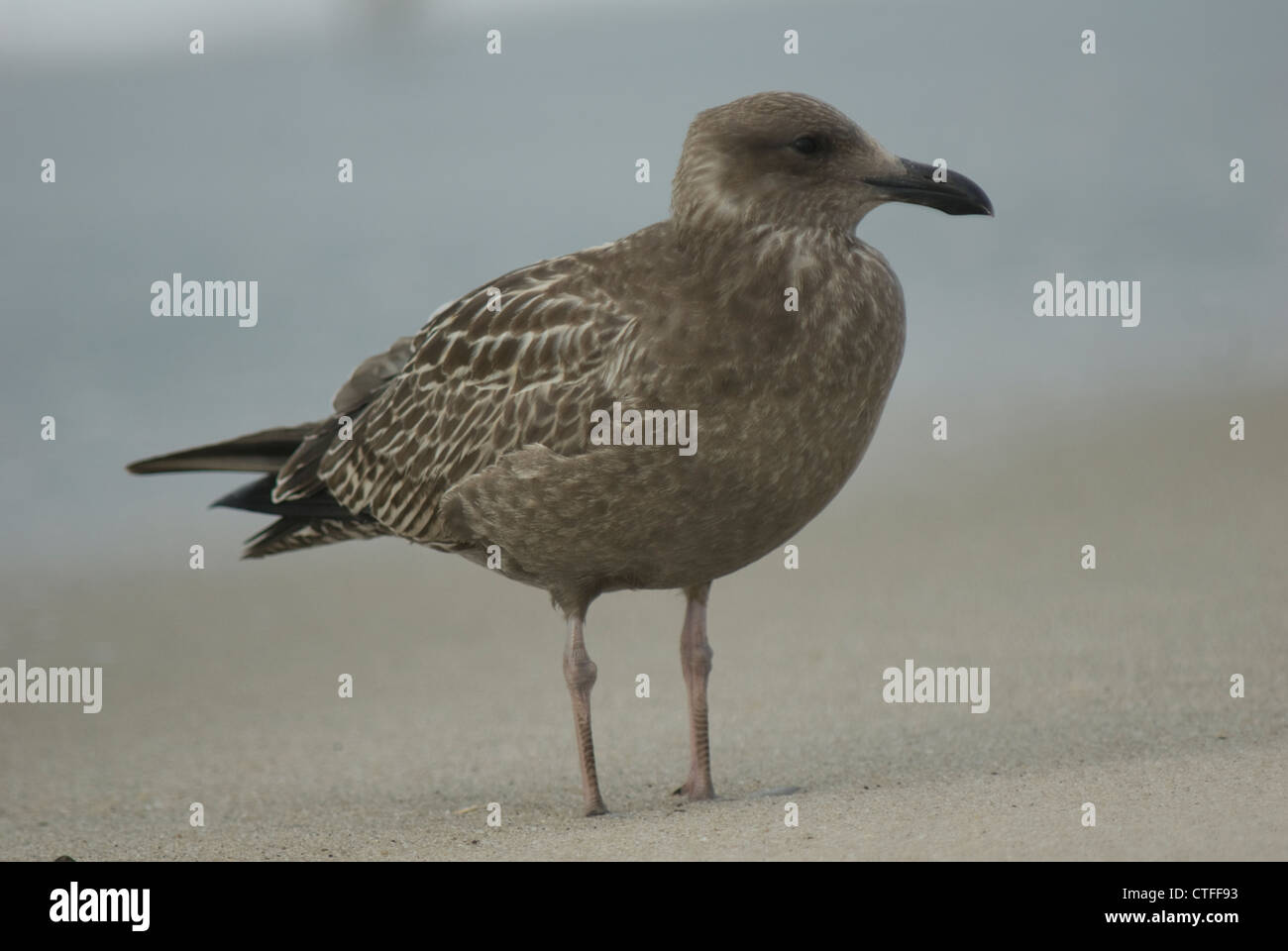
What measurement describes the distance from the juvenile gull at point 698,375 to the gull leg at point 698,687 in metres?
0.01

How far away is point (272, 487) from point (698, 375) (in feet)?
8.54

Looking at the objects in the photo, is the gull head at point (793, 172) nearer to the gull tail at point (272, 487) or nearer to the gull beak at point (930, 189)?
the gull beak at point (930, 189)

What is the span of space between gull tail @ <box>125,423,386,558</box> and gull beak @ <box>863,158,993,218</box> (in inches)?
102

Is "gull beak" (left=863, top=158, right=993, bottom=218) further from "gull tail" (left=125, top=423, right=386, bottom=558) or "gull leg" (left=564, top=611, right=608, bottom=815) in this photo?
"gull tail" (left=125, top=423, right=386, bottom=558)

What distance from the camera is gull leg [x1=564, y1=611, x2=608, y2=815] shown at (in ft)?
21.0

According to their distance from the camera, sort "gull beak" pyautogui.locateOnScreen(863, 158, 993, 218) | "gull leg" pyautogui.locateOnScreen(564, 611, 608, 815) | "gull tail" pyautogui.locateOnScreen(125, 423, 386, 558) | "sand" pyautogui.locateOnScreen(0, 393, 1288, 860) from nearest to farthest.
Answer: "sand" pyautogui.locateOnScreen(0, 393, 1288, 860)
"gull beak" pyautogui.locateOnScreen(863, 158, 993, 218)
"gull leg" pyautogui.locateOnScreen(564, 611, 608, 815)
"gull tail" pyautogui.locateOnScreen(125, 423, 386, 558)

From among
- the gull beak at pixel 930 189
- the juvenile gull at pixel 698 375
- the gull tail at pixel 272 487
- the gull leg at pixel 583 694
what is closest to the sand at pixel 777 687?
the gull leg at pixel 583 694

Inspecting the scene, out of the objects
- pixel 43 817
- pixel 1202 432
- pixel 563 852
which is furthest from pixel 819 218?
pixel 1202 432

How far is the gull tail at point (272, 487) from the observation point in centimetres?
724

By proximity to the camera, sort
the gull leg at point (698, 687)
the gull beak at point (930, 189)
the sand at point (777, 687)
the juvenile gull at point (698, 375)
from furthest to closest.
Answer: the gull leg at point (698, 687) → the gull beak at point (930, 189) → the sand at point (777, 687) → the juvenile gull at point (698, 375)

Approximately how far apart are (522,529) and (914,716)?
256cm

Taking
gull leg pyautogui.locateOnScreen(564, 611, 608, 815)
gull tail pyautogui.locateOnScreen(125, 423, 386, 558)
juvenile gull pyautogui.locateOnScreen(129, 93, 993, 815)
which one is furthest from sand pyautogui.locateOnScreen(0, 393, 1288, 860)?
gull tail pyautogui.locateOnScreen(125, 423, 386, 558)

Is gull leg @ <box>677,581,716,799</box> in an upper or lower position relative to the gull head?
lower

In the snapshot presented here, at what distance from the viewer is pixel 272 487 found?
7.49 metres
